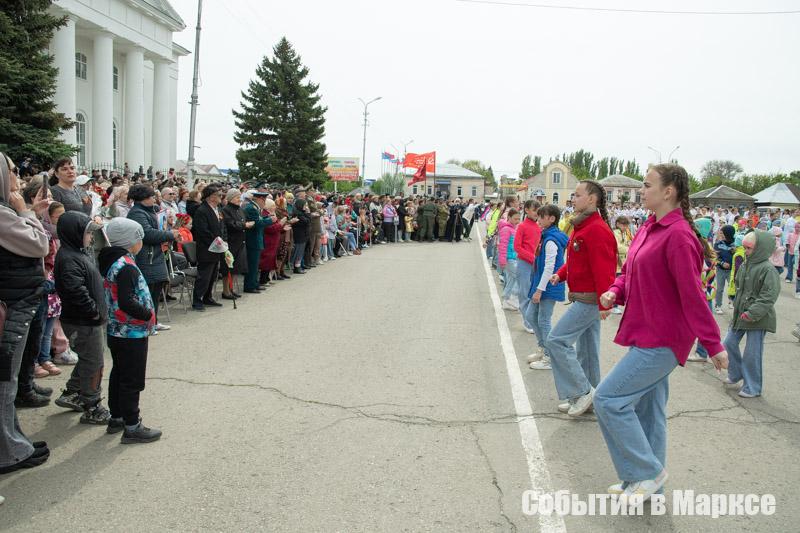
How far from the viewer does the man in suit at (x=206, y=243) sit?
10.2m

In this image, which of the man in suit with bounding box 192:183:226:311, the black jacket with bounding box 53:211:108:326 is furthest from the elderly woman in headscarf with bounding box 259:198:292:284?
the black jacket with bounding box 53:211:108:326

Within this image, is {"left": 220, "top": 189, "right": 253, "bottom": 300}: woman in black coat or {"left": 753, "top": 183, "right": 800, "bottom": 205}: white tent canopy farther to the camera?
{"left": 753, "top": 183, "right": 800, "bottom": 205}: white tent canopy

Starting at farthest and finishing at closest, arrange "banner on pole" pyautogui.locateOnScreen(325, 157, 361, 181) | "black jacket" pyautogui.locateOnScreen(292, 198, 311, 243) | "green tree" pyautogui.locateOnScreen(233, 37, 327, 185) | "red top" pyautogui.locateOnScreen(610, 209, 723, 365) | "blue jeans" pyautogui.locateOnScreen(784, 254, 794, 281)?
"banner on pole" pyautogui.locateOnScreen(325, 157, 361, 181) → "green tree" pyautogui.locateOnScreen(233, 37, 327, 185) → "blue jeans" pyautogui.locateOnScreen(784, 254, 794, 281) → "black jacket" pyautogui.locateOnScreen(292, 198, 311, 243) → "red top" pyautogui.locateOnScreen(610, 209, 723, 365)

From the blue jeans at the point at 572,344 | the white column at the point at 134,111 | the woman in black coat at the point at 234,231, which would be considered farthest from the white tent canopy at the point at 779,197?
the blue jeans at the point at 572,344

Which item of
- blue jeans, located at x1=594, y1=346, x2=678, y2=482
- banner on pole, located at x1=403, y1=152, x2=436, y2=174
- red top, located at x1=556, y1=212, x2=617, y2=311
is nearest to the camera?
blue jeans, located at x1=594, y1=346, x2=678, y2=482

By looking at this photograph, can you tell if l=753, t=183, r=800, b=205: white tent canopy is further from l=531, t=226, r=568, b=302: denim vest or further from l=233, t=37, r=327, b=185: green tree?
l=531, t=226, r=568, b=302: denim vest

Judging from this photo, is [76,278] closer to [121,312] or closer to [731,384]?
[121,312]

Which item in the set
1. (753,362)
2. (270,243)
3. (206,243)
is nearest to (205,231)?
(206,243)

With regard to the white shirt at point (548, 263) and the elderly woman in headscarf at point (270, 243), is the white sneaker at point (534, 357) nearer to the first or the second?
the white shirt at point (548, 263)

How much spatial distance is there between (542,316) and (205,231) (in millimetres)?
5865

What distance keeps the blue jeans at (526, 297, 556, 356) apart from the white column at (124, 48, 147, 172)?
37498 mm

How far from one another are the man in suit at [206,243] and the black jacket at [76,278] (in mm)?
5348

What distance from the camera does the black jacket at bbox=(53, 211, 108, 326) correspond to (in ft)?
15.3

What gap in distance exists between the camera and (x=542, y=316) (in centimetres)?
698
